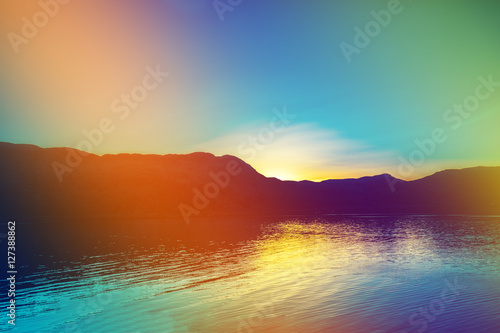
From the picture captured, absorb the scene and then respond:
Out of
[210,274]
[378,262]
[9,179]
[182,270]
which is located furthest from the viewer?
[9,179]

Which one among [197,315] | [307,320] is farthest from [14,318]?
[307,320]

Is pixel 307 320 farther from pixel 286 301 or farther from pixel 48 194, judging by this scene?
pixel 48 194

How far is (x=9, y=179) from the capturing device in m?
168

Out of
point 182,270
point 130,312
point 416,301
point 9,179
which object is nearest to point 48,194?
point 9,179

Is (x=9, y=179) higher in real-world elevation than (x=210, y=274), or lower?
higher

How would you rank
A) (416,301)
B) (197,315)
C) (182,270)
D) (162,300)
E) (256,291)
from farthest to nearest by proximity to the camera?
(182,270)
(256,291)
(162,300)
(416,301)
(197,315)

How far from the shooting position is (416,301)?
19.1 m

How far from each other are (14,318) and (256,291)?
1523 cm

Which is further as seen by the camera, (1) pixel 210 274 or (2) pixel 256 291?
(1) pixel 210 274

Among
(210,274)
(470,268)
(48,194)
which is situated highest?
(48,194)

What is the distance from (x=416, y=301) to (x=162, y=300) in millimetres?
16722

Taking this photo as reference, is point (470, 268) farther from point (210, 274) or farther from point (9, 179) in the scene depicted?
point (9, 179)

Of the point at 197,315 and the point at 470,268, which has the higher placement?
the point at 197,315

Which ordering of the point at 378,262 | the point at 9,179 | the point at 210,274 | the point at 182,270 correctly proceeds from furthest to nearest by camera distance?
the point at 9,179 < the point at 378,262 < the point at 182,270 < the point at 210,274
